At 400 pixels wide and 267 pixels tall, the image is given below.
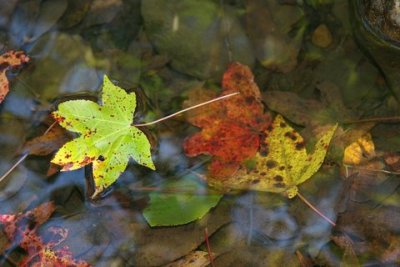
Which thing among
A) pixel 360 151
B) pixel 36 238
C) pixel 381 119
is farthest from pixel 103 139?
pixel 381 119

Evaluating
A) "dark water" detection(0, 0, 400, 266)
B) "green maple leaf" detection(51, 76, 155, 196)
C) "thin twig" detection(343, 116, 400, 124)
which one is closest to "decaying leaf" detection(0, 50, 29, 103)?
"dark water" detection(0, 0, 400, 266)

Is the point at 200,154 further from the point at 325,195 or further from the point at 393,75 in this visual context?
the point at 393,75

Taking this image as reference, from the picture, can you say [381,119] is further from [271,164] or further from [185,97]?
[185,97]

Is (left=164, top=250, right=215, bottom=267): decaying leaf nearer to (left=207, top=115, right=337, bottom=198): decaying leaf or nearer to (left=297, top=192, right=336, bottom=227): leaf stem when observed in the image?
(left=207, top=115, right=337, bottom=198): decaying leaf

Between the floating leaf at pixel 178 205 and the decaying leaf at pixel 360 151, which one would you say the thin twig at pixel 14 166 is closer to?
the floating leaf at pixel 178 205

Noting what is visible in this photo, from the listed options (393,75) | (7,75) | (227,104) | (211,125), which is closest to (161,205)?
(211,125)

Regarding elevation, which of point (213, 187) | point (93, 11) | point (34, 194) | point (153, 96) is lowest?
point (34, 194)
